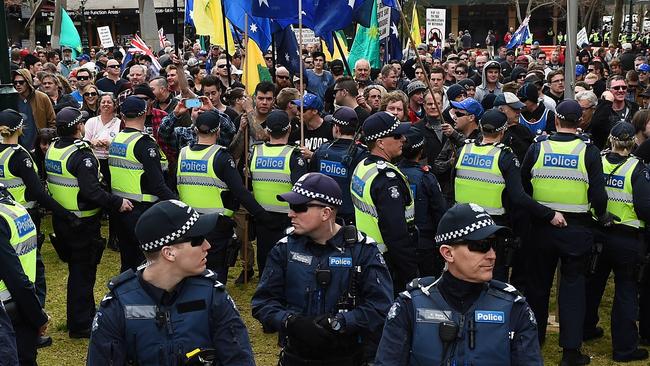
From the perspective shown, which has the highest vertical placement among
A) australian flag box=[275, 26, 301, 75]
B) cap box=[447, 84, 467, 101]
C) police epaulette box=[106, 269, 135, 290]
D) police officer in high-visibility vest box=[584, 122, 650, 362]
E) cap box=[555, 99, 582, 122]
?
australian flag box=[275, 26, 301, 75]

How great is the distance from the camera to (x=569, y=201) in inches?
291

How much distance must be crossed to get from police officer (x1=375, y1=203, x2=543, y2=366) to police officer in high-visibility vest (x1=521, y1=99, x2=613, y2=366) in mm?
3432

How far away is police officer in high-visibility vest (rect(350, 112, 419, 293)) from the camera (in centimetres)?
652

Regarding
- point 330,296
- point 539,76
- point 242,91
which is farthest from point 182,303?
point 539,76

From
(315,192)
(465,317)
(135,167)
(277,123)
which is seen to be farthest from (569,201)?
(135,167)

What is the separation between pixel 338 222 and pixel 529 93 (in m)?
4.55

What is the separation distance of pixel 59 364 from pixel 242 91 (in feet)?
14.8

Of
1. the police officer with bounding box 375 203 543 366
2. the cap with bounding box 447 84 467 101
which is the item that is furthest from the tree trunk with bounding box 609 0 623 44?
the police officer with bounding box 375 203 543 366

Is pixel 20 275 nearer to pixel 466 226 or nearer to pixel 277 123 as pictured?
pixel 466 226

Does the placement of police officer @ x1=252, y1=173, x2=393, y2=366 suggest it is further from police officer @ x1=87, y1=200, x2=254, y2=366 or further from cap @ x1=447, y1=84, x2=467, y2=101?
cap @ x1=447, y1=84, x2=467, y2=101

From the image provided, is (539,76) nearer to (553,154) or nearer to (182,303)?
(553,154)

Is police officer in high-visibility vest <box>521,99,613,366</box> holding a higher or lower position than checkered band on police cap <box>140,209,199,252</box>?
lower

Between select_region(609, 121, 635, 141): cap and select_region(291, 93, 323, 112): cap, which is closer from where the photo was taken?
select_region(609, 121, 635, 141): cap

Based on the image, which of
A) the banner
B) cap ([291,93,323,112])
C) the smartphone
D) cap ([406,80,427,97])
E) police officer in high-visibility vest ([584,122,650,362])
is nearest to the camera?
police officer in high-visibility vest ([584,122,650,362])
